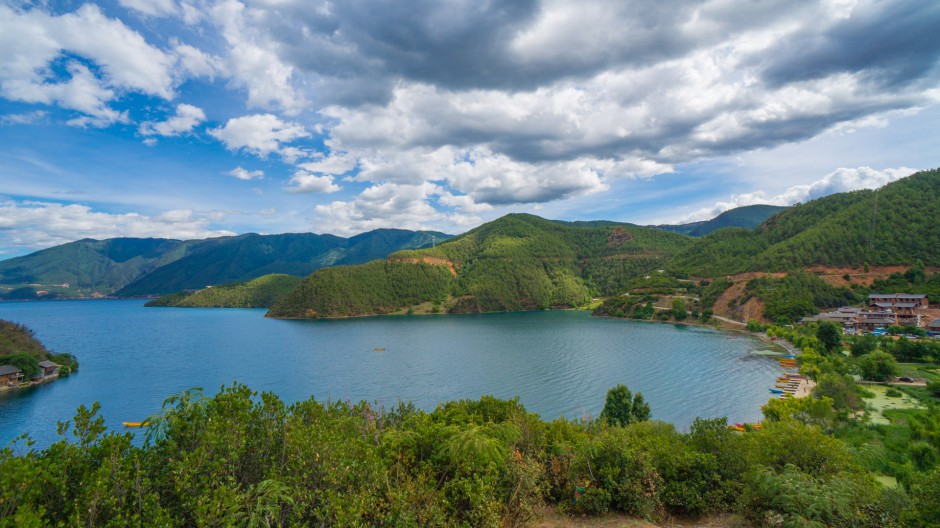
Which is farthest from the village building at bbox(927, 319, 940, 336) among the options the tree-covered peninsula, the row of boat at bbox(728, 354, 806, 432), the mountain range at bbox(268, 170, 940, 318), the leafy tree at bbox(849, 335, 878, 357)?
the tree-covered peninsula

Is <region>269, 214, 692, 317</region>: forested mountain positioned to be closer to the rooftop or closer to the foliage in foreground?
the rooftop

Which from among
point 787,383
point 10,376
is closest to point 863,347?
point 787,383

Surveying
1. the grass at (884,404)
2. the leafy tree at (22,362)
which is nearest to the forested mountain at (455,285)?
the leafy tree at (22,362)

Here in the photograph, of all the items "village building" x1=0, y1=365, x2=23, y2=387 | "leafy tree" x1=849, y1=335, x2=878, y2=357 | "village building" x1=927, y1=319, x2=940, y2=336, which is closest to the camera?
"village building" x1=0, y1=365, x2=23, y2=387

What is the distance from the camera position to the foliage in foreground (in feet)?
19.7

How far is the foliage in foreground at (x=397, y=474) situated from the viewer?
6004 mm

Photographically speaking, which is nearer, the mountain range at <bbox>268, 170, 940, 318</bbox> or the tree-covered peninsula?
the tree-covered peninsula

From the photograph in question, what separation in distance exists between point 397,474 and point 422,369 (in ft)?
170

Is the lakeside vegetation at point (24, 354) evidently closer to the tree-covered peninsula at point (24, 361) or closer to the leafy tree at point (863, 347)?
the tree-covered peninsula at point (24, 361)

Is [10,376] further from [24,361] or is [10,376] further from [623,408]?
[623,408]

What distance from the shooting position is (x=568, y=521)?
1161 cm

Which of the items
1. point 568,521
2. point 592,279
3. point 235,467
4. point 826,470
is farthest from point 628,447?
point 592,279

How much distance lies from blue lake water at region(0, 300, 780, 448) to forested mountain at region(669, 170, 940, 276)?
39.7 meters

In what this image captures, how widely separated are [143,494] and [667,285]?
142884 mm
